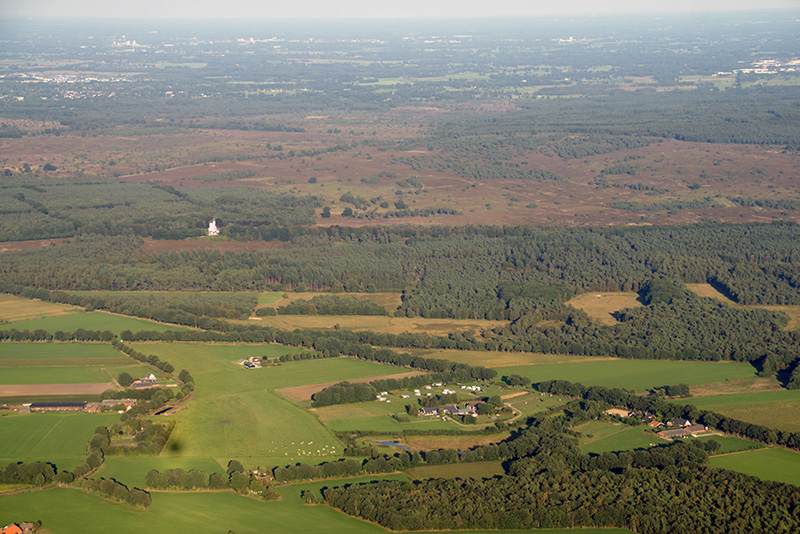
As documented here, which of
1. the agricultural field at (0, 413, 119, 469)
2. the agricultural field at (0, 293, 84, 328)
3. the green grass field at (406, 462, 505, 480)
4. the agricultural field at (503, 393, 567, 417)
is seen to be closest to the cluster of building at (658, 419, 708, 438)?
the agricultural field at (503, 393, 567, 417)

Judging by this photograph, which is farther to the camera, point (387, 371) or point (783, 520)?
point (387, 371)

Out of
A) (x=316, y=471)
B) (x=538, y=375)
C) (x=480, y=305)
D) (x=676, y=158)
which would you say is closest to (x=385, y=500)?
(x=316, y=471)

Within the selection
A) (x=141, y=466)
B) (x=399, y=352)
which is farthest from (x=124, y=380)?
(x=399, y=352)

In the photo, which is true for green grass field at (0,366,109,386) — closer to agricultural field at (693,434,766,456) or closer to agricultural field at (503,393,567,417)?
agricultural field at (503,393,567,417)

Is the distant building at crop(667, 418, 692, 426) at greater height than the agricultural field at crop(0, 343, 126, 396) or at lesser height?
lesser

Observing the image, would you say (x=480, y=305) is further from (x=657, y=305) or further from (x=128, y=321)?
(x=128, y=321)

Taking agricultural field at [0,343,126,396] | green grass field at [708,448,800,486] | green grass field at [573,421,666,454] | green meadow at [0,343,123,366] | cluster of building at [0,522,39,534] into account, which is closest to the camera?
cluster of building at [0,522,39,534]
